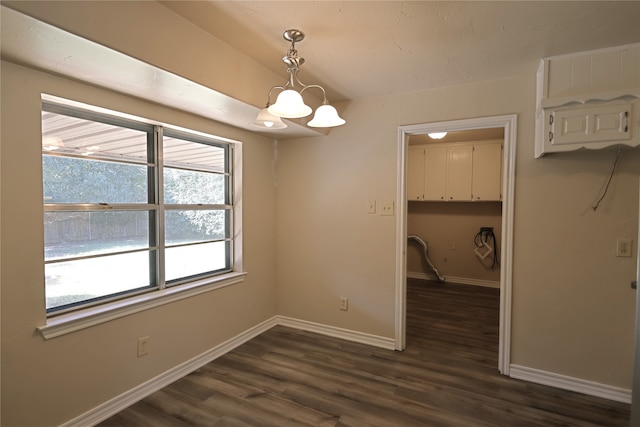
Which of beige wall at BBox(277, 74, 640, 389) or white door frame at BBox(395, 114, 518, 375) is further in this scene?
white door frame at BBox(395, 114, 518, 375)

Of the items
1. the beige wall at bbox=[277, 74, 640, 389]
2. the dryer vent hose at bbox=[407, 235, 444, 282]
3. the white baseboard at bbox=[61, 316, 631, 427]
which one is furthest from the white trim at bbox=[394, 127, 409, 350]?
the dryer vent hose at bbox=[407, 235, 444, 282]

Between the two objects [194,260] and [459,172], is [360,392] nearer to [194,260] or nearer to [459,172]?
[194,260]

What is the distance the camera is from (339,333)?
323 cm

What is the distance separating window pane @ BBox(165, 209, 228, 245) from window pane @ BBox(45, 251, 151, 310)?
0.27m

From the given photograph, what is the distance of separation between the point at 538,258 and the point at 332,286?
1.86 meters

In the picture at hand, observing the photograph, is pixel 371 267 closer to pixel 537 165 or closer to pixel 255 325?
pixel 255 325

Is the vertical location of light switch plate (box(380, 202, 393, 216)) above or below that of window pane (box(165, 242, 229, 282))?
above

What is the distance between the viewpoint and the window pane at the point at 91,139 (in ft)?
6.00

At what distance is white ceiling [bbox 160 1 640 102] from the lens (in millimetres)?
1596

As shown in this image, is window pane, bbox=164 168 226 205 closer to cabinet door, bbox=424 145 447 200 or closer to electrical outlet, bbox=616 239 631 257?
electrical outlet, bbox=616 239 631 257

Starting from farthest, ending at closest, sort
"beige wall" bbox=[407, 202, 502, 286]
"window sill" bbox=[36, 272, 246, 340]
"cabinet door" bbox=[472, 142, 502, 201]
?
"beige wall" bbox=[407, 202, 502, 286] → "cabinet door" bbox=[472, 142, 502, 201] → "window sill" bbox=[36, 272, 246, 340]

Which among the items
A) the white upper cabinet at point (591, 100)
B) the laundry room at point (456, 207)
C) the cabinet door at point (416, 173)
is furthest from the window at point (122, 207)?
the cabinet door at point (416, 173)

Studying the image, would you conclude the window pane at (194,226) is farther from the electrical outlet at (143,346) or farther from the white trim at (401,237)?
the white trim at (401,237)

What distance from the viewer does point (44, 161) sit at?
5.89 ft
